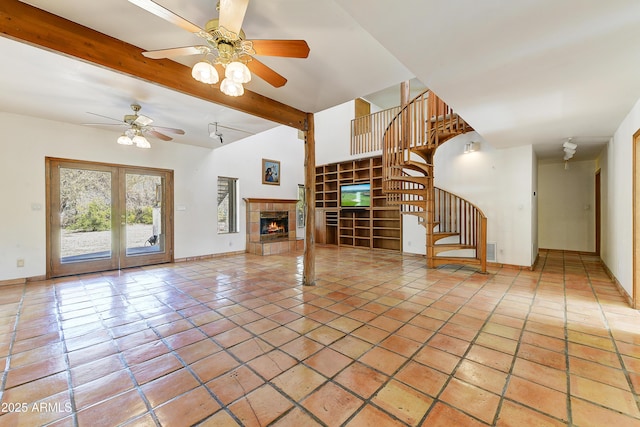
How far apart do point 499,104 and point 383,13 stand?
2.22 metres

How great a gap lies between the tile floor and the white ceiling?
93.7 inches

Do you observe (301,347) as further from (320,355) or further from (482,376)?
(482,376)


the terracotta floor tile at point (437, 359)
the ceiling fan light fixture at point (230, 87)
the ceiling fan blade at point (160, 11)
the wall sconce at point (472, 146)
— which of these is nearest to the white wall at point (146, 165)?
the ceiling fan light fixture at point (230, 87)

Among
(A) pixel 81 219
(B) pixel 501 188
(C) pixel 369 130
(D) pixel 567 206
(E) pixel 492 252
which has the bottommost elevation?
(E) pixel 492 252

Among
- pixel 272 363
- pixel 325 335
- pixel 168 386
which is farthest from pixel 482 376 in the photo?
pixel 168 386

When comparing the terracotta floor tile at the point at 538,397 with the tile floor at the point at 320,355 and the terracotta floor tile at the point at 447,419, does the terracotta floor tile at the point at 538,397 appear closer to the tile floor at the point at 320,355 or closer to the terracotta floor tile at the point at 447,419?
the tile floor at the point at 320,355

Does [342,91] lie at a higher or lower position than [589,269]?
higher

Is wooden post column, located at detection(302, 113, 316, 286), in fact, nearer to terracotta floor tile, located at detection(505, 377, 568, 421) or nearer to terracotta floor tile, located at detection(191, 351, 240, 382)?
terracotta floor tile, located at detection(191, 351, 240, 382)

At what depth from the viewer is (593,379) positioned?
177 cm

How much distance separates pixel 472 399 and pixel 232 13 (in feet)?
9.23

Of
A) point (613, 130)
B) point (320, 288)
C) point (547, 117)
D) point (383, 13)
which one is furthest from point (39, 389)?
point (613, 130)

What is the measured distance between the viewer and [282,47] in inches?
73.8

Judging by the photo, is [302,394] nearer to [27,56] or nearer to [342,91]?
[342,91]

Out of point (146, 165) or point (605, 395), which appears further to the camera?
point (146, 165)
